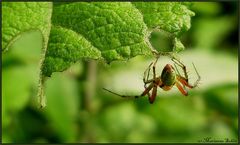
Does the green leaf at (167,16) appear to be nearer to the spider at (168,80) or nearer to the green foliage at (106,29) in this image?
the green foliage at (106,29)

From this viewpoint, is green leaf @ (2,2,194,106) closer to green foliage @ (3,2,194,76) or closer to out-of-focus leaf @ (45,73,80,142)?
green foliage @ (3,2,194,76)

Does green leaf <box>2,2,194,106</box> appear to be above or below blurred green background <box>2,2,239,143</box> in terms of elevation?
above

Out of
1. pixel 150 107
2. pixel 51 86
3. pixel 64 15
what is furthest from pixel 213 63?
pixel 64 15

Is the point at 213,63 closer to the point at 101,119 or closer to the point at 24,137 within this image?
the point at 101,119

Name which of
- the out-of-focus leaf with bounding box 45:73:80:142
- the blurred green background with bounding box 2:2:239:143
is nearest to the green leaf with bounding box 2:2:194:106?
the blurred green background with bounding box 2:2:239:143

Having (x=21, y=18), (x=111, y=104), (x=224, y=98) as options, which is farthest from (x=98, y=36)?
(x=224, y=98)

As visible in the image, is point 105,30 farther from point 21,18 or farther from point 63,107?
point 63,107

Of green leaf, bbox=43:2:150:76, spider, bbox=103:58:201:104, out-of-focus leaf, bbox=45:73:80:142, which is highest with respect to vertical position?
green leaf, bbox=43:2:150:76

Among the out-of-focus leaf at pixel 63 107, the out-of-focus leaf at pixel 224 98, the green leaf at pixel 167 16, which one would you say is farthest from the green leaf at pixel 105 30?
the out-of-focus leaf at pixel 224 98
